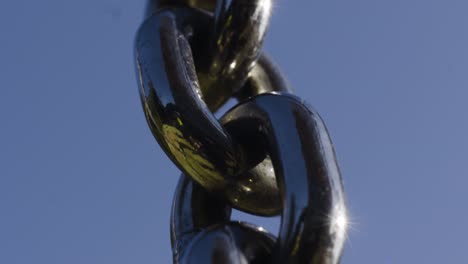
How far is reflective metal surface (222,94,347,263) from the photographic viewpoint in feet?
3.18

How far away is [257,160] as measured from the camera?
1152 mm

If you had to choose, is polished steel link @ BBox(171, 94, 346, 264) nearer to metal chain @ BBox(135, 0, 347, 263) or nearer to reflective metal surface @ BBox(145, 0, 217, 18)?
metal chain @ BBox(135, 0, 347, 263)

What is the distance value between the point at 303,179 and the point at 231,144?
0.51ft

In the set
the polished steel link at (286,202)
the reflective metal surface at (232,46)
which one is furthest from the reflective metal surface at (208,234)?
the reflective metal surface at (232,46)

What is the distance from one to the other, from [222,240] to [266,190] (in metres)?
0.17

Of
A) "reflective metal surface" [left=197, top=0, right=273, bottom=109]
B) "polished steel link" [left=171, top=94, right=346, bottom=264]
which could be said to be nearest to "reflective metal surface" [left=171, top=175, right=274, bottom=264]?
"polished steel link" [left=171, top=94, right=346, bottom=264]

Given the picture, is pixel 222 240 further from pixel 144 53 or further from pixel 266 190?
pixel 144 53

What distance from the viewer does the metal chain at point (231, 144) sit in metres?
0.98

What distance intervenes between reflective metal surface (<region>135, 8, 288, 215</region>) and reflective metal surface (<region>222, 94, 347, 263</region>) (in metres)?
0.05

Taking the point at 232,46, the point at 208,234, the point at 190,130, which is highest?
the point at 232,46

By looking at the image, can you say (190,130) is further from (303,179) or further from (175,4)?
(175,4)

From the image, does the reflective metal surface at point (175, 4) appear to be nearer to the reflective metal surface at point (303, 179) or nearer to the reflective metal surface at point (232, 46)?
the reflective metal surface at point (232, 46)

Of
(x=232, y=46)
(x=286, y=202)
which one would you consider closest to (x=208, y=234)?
(x=286, y=202)

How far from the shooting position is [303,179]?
0.99m
